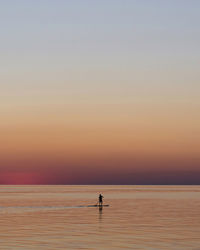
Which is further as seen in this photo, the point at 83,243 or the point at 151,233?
the point at 151,233

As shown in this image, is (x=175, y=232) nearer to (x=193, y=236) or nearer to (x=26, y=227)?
(x=193, y=236)

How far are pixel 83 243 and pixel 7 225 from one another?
54.7 feet

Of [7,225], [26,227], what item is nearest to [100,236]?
[26,227]

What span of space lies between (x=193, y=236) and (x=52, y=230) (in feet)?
48.8

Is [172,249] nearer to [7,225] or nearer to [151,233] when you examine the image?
[151,233]

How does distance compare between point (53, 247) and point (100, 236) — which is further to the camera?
point (100, 236)

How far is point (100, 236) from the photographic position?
4238 cm

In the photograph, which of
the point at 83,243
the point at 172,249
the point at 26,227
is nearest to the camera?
the point at 172,249

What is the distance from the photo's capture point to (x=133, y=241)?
128 ft

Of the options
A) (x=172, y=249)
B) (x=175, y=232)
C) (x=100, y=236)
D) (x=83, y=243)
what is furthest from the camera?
(x=175, y=232)

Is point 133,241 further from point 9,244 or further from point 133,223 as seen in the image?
point 133,223

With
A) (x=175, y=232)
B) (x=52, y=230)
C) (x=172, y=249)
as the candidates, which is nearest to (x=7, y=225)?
(x=52, y=230)

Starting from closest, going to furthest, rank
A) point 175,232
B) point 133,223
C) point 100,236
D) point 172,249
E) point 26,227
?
point 172,249 → point 100,236 → point 175,232 → point 26,227 → point 133,223

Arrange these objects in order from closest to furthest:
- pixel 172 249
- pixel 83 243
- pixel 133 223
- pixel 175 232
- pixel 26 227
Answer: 1. pixel 172 249
2. pixel 83 243
3. pixel 175 232
4. pixel 26 227
5. pixel 133 223
